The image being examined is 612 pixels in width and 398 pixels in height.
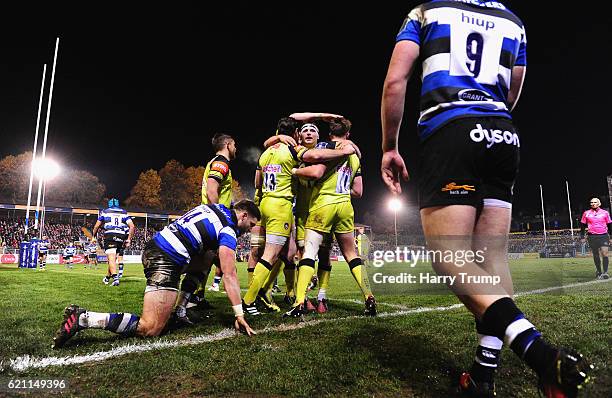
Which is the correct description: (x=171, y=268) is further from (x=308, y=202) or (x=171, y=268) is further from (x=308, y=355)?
(x=308, y=202)

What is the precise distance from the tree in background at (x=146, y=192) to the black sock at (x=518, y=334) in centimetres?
6728

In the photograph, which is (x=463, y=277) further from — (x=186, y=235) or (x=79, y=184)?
(x=79, y=184)

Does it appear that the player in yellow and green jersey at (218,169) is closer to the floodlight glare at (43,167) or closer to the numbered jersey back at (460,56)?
the numbered jersey back at (460,56)

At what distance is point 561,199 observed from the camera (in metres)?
73.7

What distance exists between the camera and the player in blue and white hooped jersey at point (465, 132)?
77.1 inches

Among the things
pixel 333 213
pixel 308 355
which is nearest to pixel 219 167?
pixel 333 213

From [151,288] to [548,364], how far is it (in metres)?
3.25

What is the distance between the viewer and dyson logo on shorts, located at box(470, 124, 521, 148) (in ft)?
6.45

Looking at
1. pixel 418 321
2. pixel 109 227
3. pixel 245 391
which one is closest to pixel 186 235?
pixel 245 391

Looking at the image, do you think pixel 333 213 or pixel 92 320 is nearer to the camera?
pixel 92 320

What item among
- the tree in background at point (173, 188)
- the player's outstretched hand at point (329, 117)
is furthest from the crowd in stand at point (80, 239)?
the player's outstretched hand at point (329, 117)

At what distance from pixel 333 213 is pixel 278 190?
37.6 inches

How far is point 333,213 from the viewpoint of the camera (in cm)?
490

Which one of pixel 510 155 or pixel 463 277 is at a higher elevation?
pixel 510 155
